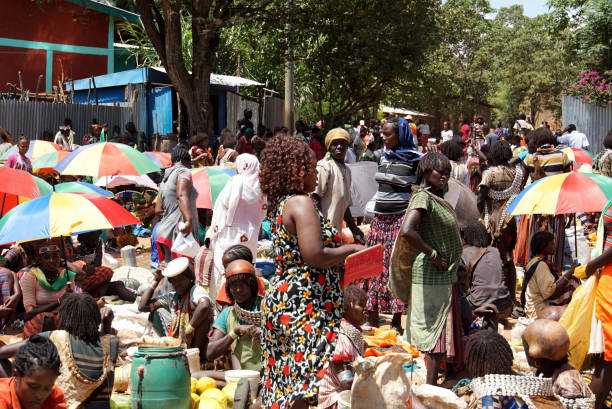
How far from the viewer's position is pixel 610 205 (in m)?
4.76

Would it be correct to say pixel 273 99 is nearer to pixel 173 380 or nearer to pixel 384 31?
pixel 384 31

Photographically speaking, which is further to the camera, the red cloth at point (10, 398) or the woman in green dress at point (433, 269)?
the woman in green dress at point (433, 269)

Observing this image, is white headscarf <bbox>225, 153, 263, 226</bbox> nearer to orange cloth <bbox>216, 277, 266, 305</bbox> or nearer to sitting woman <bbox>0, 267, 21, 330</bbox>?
orange cloth <bbox>216, 277, 266, 305</bbox>

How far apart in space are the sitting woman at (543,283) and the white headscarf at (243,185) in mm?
2752

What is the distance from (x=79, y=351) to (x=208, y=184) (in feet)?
14.2

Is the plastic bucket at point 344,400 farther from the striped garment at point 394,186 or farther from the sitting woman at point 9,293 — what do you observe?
the sitting woman at point 9,293

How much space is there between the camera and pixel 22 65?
25.6 metres

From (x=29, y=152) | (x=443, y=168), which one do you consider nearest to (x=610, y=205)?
(x=443, y=168)

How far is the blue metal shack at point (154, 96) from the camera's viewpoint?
19781 millimetres

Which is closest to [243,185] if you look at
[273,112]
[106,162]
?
[106,162]

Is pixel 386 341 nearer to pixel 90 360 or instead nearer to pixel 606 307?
pixel 606 307

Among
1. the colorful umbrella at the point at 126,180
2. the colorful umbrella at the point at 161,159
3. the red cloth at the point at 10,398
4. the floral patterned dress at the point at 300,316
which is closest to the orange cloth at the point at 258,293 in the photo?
the floral patterned dress at the point at 300,316

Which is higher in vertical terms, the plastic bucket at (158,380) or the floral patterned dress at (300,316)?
the floral patterned dress at (300,316)

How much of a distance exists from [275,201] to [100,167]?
6.71 metres
